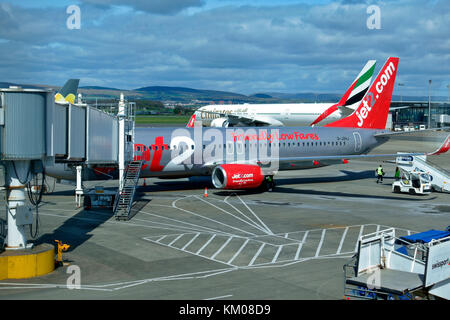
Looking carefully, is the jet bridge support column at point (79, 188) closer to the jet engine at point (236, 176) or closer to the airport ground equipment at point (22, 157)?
the jet engine at point (236, 176)

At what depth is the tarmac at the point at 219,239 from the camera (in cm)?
1895

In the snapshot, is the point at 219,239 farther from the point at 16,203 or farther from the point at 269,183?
the point at 269,183

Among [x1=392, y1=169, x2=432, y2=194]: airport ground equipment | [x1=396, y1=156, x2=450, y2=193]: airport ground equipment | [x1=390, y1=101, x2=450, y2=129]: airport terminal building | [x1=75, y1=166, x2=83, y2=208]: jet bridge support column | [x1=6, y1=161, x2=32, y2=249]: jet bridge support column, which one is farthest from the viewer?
[x1=390, y1=101, x2=450, y2=129]: airport terminal building

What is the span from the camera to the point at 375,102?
51656 mm

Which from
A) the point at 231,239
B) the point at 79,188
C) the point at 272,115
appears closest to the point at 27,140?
the point at 231,239

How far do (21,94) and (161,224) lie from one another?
13.0 m

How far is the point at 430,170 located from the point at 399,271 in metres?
29.5

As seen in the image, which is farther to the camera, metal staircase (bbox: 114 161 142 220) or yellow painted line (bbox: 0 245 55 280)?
metal staircase (bbox: 114 161 142 220)

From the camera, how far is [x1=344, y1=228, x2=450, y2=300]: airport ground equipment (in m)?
15.4

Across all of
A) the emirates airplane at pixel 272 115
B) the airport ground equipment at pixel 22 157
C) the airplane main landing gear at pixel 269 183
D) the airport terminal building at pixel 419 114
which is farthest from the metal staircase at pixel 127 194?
the airport terminal building at pixel 419 114

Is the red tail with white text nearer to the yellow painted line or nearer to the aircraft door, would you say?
the aircraft door

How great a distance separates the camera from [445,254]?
16.7 m

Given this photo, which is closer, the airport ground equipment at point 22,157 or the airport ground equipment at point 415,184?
the airport ground equipment at point 22,157

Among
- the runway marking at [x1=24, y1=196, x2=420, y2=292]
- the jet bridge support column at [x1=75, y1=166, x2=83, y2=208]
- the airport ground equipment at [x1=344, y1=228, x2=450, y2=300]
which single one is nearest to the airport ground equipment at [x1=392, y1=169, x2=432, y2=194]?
the runway marking at [x1=24, y1=196, x2=420, y2=292]
